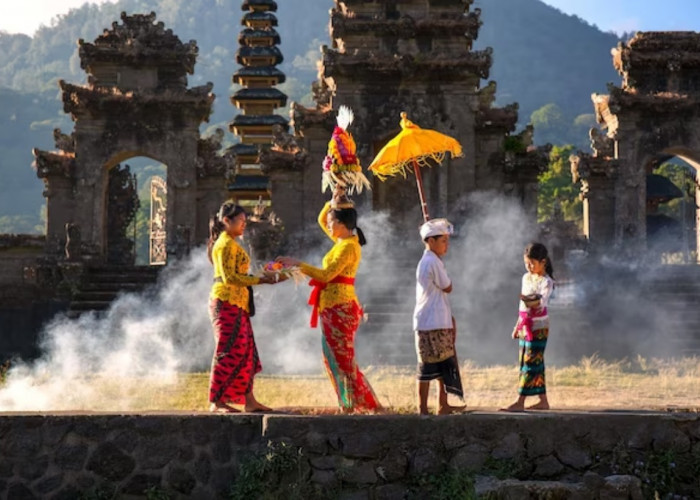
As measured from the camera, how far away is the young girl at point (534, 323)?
852 centimetres

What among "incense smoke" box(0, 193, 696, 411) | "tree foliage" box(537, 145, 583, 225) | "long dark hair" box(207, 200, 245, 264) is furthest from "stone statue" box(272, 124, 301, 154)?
"tree foliage" box(537, 145, 583, 225)

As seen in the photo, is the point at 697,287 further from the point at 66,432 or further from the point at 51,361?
the point at 66,432

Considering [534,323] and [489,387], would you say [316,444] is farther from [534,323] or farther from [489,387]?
[489,387]

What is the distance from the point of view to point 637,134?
23828 mm

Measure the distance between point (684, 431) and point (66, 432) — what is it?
4.49 meters

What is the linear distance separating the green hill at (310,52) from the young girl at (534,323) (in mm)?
112772

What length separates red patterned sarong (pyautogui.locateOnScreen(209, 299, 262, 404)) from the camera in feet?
25.9

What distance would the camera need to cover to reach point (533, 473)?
708 cm

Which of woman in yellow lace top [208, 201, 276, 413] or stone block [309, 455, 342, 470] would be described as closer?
stone block [309, 455, 342, 470]

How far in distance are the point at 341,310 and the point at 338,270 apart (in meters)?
0.33

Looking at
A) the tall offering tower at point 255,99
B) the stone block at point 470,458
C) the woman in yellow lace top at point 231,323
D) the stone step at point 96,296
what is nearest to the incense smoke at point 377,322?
the stone step at point 96,296

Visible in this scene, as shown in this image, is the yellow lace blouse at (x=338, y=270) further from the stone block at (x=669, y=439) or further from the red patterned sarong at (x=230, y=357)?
the stone block at (x=669, y=439)

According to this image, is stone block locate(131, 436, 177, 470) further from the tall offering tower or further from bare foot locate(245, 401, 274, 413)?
the tall offering tower

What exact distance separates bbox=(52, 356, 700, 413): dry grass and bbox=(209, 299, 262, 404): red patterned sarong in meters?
2.75
